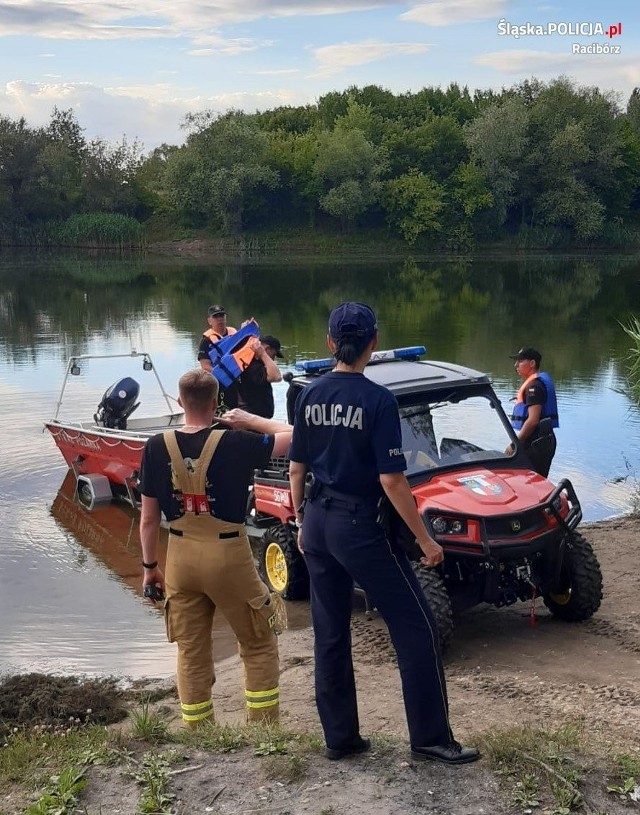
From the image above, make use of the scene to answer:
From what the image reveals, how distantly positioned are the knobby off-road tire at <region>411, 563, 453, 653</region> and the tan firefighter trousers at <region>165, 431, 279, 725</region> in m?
1.56

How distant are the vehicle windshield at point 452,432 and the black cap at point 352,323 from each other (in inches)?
120

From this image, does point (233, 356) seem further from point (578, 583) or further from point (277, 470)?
point (578, 583)

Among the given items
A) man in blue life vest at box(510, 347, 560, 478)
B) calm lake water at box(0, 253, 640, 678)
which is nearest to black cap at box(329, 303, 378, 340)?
calm lake water at box(0, 253, 640, 678)

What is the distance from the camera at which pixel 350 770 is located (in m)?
4.18

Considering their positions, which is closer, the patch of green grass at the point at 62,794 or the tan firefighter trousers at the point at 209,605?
the patch of green grass at the point at 62,794

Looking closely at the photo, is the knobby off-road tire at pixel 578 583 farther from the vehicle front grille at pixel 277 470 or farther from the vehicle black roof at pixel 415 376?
the vehicle front grille at pixel 277 470

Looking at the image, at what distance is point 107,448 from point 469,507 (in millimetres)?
6221

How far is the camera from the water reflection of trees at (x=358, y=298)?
82.4 ft

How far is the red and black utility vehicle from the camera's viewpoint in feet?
21.7

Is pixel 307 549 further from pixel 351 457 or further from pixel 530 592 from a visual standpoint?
pixel 530 592

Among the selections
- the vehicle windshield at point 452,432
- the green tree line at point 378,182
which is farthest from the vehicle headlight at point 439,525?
the green tree line at point 378,182

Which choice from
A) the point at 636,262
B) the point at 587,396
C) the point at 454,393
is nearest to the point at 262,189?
the point at 636,262

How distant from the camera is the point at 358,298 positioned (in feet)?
118

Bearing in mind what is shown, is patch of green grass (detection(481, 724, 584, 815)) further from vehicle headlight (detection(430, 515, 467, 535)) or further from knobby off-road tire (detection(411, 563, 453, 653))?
vehicle headlight (detection(430, 515, 467, 535))
